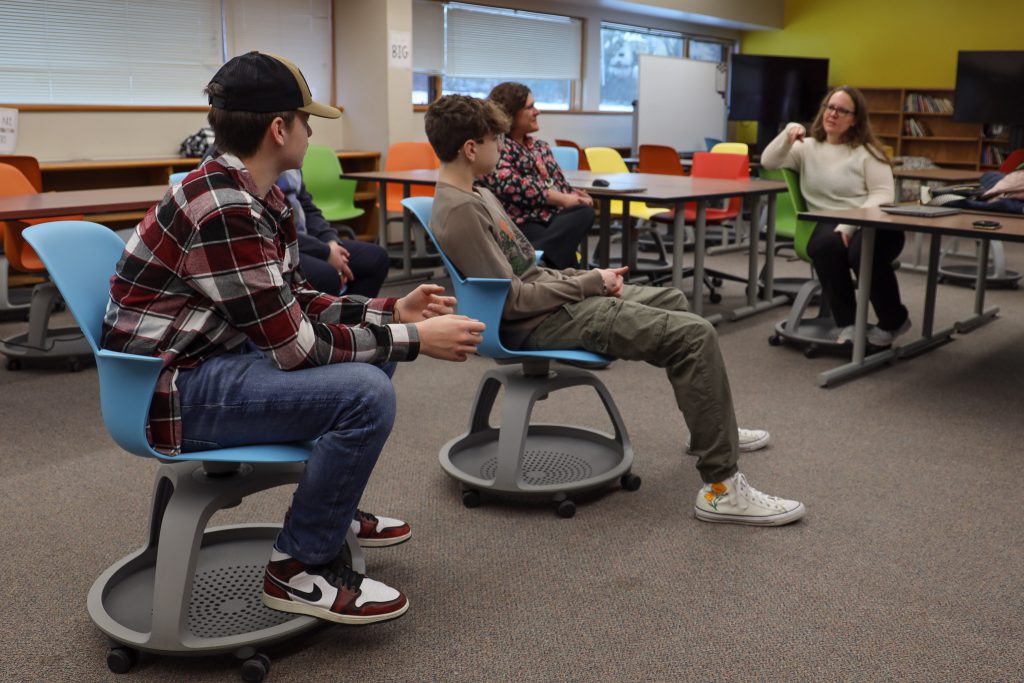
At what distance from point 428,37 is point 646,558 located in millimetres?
6245

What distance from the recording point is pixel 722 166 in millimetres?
5570

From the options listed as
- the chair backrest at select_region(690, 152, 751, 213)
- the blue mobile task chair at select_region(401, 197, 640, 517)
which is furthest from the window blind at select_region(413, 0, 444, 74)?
the blue mobile task chair at select_region(401, 197, 640, 517)

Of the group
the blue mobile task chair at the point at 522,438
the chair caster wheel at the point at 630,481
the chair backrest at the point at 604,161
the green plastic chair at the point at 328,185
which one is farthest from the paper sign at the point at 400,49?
the chair caster wheel at the point at 630,481

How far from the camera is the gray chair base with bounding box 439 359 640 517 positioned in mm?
2340

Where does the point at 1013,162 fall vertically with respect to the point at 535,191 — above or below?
above

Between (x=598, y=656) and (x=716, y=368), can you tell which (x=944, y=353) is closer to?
(x=716, y=368)

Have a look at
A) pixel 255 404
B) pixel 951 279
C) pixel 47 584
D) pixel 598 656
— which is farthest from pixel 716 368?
pixel 951 279

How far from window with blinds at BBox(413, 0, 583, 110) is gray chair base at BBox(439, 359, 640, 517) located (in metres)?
5.37

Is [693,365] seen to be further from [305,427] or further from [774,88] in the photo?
[774,88]

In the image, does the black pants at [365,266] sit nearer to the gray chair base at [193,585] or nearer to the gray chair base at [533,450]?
the gray chair base at [533,450]

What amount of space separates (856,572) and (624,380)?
5.26ft

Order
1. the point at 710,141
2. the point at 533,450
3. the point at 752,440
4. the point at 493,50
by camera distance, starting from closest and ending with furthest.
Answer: the point at 533,450 < the point at 752,440 < the point at 493,50 < the point at 710,141

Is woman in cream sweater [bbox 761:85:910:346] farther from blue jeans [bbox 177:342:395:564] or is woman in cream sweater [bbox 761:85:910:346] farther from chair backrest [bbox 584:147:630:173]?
blue jeans [bbox 177:342:395:564]

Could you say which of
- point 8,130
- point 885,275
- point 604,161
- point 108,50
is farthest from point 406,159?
point 885,275
